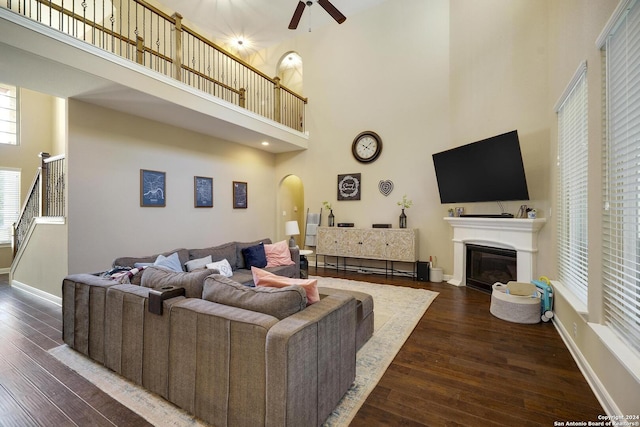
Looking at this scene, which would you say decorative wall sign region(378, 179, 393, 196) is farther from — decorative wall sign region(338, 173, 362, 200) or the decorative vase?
the decorative vase

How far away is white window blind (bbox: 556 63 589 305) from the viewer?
2.61 m

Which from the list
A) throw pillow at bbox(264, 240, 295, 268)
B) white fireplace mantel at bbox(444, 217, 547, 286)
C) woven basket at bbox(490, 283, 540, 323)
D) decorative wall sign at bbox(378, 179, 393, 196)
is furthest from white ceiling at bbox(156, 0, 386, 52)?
woven basket at bbox(490, 283, 540, 323)

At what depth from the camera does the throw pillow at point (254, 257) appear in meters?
4.66

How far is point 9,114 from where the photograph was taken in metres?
6.43

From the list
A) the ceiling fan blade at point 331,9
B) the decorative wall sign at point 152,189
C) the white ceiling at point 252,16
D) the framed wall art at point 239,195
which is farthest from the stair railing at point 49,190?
the ceiling fan blade at point 331,9

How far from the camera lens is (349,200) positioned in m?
6.59

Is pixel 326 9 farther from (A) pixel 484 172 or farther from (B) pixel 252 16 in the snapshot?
(A) pixel 484 172

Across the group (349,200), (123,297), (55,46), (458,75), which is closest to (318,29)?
(458,75)

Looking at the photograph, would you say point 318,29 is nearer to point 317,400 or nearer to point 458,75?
point 458,75

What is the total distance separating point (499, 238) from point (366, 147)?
10.5 feet

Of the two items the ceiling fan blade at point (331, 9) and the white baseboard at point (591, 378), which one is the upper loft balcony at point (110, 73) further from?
the white baseboard at point (591, 378)

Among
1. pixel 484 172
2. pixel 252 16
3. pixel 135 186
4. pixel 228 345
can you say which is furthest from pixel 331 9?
pixel 228 345

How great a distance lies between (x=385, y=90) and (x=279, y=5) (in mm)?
2942

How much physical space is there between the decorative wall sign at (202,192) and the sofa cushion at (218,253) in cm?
139
